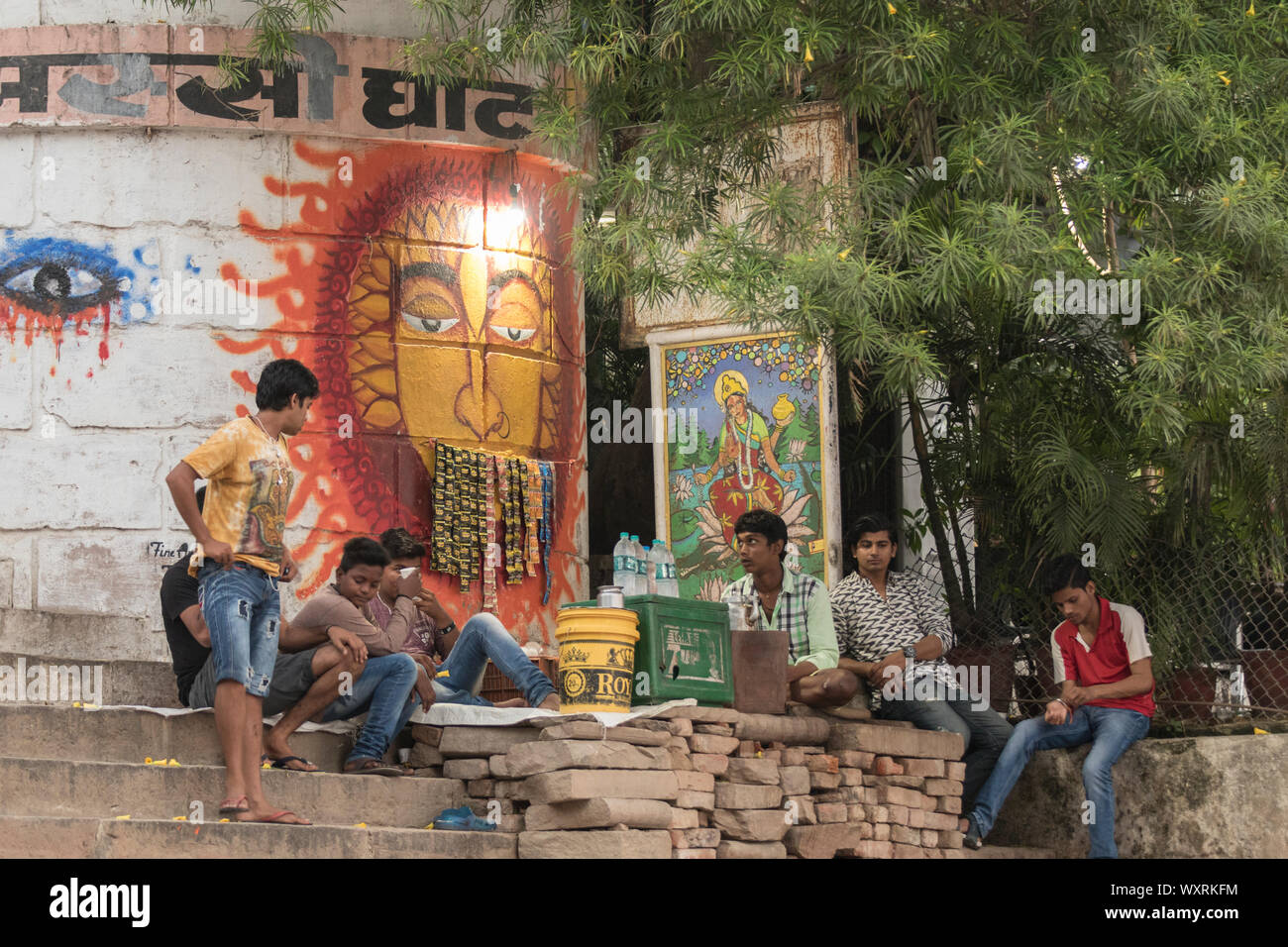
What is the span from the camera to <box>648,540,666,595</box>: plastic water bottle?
8750 mm

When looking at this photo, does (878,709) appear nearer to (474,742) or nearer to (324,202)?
(474,742)

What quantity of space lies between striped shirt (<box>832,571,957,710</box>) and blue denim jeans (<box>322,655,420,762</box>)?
2.46m

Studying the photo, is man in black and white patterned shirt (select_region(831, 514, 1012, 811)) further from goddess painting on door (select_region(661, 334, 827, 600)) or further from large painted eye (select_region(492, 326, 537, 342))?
large painted eye (select_region(492, 326, 537, 342))

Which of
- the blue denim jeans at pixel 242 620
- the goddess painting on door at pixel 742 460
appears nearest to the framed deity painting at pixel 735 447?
the goddess painting on door at pixel 742 460

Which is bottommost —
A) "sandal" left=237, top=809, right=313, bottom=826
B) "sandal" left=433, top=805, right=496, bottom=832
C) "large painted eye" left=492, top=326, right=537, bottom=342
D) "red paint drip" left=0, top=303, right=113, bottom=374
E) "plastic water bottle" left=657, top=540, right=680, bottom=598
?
"sandal" left=433, top=805, right=496, bottom=832

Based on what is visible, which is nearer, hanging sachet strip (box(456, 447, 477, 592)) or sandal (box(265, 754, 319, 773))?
sandal (box(265, 754, 319, 773))

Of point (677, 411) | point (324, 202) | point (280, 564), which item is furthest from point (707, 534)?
point (280, 564)

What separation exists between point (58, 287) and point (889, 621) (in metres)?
5.20

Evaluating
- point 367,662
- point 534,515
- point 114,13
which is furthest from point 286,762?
point 114,13

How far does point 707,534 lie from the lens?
11.6 metres

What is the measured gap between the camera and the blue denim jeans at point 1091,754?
9.14 metres

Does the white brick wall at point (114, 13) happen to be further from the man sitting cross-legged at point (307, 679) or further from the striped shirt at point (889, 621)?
the striped shirt at point (889, 621)

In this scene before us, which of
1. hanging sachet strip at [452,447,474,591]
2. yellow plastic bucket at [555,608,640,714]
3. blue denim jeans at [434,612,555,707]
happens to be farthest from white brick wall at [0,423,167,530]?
yellow plastic bucket at [555,608,640,714]

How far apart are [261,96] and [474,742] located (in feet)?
15.2
